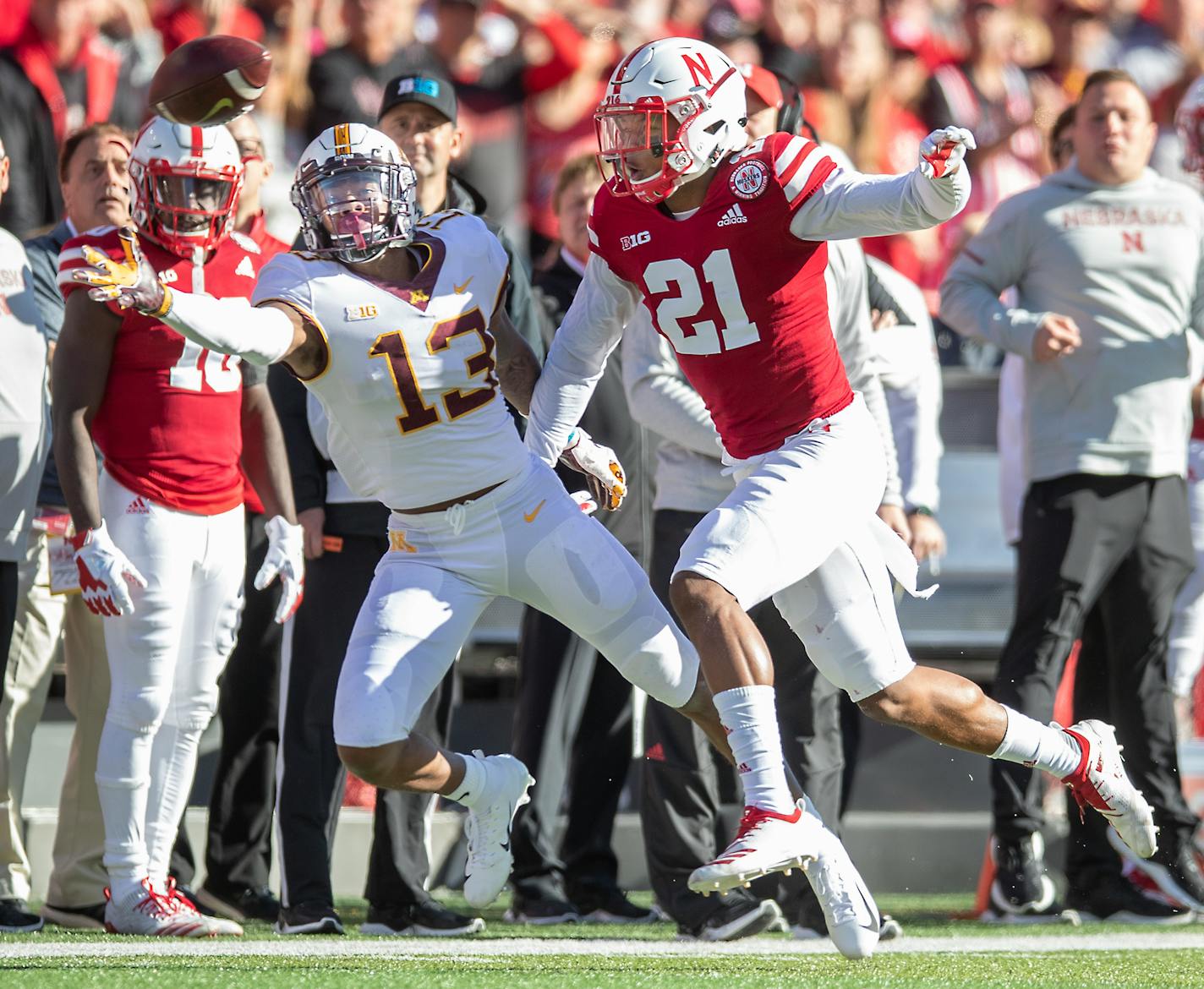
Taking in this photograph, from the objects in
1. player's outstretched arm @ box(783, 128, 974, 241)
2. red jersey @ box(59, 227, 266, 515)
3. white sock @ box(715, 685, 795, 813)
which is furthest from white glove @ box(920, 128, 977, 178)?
red jersey @ box(59, 227, 266, 515)

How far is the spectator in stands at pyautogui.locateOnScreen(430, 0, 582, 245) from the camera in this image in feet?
27.9

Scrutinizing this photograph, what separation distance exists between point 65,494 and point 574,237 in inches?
76.5

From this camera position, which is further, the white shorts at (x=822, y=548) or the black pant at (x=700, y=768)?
the black pant at (x=700, y=768)

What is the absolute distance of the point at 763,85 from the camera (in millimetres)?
5543

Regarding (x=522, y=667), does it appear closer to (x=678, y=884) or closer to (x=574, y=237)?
(x=678, y=884)

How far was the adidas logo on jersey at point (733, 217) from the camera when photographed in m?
4.43

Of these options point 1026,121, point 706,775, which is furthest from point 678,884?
point 1026,121

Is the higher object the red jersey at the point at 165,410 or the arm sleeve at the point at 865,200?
the arm sleeve at the point at 865,200

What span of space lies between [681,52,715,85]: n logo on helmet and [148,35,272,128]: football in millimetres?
1038

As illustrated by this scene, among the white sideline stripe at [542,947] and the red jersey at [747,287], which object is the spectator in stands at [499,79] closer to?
the red jersey at [747,287]

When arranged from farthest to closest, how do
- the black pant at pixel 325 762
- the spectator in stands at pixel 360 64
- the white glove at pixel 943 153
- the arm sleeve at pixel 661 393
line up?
the spectator in stands at pixel 360 64, the arm sleeve at pixel 661 393, the black pant at pixel 325 762, the white glove at pixel 943 153

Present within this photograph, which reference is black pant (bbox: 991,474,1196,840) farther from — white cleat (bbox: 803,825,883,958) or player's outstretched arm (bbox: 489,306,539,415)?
player's outstretched arm (bbox: 489,306,539,415)

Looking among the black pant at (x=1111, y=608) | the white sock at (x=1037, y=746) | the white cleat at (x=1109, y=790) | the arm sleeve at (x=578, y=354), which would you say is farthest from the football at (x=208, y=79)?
the black pant at (x=1111, y=608)

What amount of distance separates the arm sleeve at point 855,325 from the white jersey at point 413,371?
3.52 ft
